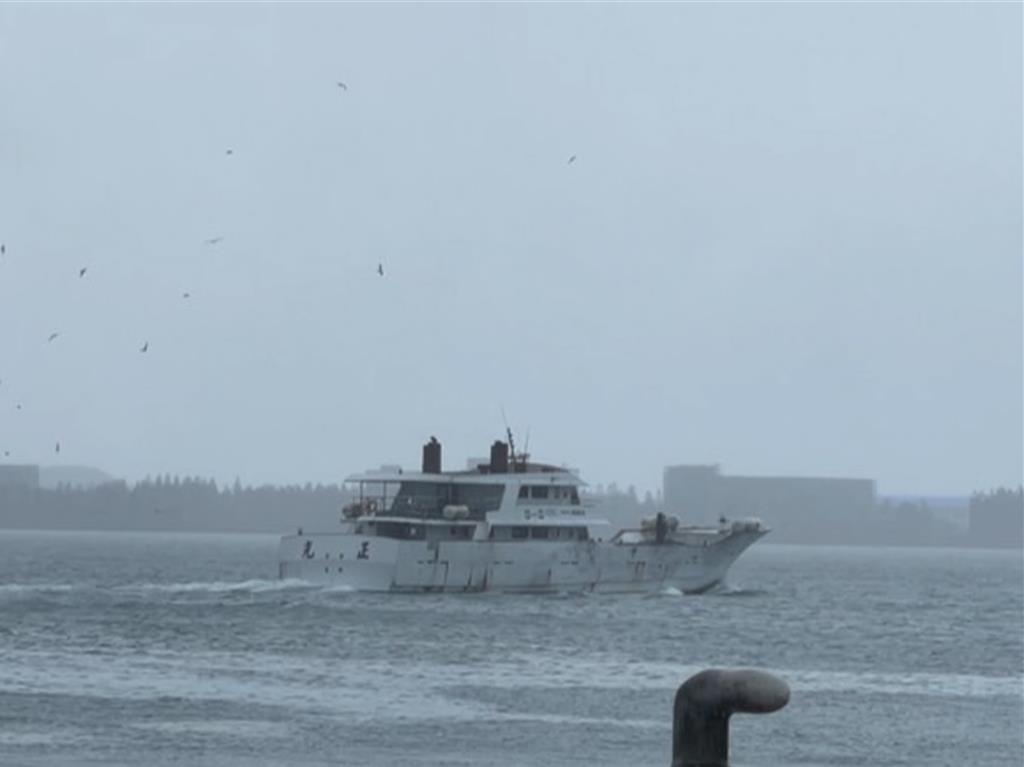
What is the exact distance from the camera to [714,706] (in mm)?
6320

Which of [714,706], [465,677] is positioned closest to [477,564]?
[465,677]

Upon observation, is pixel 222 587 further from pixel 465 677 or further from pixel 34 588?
pixel 465 677

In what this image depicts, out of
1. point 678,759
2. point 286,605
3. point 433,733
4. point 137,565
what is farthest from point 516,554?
point 678,759

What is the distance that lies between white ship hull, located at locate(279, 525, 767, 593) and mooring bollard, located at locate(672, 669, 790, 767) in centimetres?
6535

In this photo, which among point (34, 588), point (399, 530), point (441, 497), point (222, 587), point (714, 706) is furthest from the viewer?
point (222, 587)

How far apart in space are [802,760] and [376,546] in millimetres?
42779

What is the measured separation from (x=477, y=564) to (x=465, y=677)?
3122 cm

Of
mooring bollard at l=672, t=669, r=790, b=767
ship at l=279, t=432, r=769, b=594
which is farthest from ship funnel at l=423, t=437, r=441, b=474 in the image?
mooring bollard at l=672, t=669, r=790, b=767

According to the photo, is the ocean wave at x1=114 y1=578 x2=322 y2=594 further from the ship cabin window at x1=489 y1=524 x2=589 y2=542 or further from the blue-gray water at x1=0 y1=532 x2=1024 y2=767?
the ship cabin window at x1=489 y1=524 x2=589 y2=542

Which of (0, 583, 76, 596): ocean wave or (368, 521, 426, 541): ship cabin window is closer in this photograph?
(368, 521, 426, 541): ship cabin window

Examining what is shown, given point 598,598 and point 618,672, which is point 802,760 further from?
point 598,598

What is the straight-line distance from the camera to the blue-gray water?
30.0m

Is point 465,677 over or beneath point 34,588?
beneath

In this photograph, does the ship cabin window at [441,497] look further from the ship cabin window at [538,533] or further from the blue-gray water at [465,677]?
the blue-gray water at [465,677]
